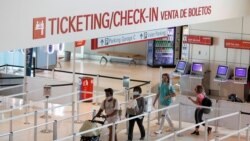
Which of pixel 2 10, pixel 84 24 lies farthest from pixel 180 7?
pixel 2 10

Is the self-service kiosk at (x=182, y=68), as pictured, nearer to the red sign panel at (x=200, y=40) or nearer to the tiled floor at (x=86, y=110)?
the red sign panel at (x=200, y=40)

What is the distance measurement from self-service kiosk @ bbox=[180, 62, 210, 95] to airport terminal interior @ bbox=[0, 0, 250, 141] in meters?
0.03

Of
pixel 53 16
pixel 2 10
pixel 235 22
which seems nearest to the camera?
pixel 2 10

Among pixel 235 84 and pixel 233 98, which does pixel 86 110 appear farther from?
pixel 235 84

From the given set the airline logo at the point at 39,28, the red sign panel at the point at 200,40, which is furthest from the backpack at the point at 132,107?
the red sign panel at the point at 200,40

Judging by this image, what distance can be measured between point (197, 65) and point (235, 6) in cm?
466

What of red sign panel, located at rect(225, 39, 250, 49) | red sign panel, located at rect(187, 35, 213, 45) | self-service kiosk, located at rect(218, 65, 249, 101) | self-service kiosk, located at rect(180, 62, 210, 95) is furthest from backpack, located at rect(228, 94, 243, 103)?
red sign panel, located at rect(187, 35, 213, 45)

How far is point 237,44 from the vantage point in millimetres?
17984

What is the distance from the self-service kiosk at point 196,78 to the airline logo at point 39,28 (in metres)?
11.2

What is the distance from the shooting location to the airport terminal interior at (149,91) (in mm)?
12633

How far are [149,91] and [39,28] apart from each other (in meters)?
8.57

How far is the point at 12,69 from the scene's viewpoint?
81.4 ft

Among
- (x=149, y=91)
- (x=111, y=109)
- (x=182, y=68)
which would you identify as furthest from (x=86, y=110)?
(x=111, y=109)

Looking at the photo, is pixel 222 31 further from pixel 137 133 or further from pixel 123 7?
pixel 123 7
